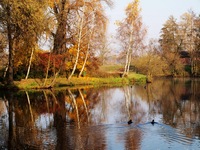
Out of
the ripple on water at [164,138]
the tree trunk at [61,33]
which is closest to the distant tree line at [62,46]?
the tree trunk at [61,33]

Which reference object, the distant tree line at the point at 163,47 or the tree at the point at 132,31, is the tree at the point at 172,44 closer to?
the distant tree line at the point at 163,47

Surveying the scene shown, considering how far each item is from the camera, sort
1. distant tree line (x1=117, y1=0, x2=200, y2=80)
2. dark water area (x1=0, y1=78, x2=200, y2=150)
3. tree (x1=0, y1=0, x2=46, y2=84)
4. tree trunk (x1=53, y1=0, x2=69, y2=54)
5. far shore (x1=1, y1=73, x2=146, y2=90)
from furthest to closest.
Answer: distant tree line (x1=117, y1=0, x2=200, y2=80) < tree trunk (x1=53, y1=0, x2=69, y2=54) < far shore (x1=1, y1=73, x2=146, y2=90) < tree (x1=0, y1=0, x2=46, y2=84) < dark water area (x1=0, y1=78, x2=200, y2=150)

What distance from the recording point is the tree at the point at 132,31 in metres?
44.7

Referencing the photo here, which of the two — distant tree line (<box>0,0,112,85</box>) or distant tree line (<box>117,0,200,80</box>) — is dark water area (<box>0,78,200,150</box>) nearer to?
distant tree line (<box>0,0,112,85</box>)

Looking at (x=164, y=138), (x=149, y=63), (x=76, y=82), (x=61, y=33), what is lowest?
(x=164, y=138)

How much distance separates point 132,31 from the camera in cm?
4509

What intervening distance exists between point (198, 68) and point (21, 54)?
135 ft

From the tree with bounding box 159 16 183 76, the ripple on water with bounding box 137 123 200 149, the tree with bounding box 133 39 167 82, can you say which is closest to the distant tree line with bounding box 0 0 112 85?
the tree with bounding box 133 39 167 82

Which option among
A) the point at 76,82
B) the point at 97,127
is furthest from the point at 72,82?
the point at 97,127

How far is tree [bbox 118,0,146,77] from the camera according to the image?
147 feet

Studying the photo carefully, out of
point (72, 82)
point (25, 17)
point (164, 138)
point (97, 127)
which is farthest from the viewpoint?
point (72, 82)

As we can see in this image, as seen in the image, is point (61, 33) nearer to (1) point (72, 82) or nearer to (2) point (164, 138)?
(1) point (72, 82)

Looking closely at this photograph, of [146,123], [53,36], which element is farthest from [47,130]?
[53,36]

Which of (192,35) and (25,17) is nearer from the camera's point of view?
(25,17)
